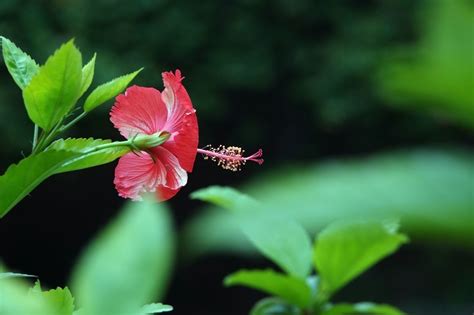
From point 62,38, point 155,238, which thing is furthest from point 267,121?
point 155,238

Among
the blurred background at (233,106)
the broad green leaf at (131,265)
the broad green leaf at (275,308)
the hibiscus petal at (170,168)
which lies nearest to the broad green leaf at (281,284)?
the broad green leaf at (275,308)

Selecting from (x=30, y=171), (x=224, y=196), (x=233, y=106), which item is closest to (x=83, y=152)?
(x=30, y=171)

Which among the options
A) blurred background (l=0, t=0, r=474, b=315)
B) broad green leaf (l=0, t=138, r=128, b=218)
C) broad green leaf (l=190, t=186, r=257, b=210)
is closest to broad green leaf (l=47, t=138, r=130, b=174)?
broad green leaf (l=0, t=138, r=128, b=218)

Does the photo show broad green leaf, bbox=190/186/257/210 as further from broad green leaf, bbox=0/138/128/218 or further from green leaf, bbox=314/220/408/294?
broad green leaf, bbox=0/138/128/218

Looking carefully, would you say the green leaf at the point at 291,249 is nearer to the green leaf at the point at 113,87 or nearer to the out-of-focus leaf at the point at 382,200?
the green leaf at the point at 113,87

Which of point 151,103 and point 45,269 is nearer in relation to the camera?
point 151,103

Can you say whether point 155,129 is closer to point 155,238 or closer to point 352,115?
point 155,238

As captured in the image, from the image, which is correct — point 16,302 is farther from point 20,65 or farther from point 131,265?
point 20,65
